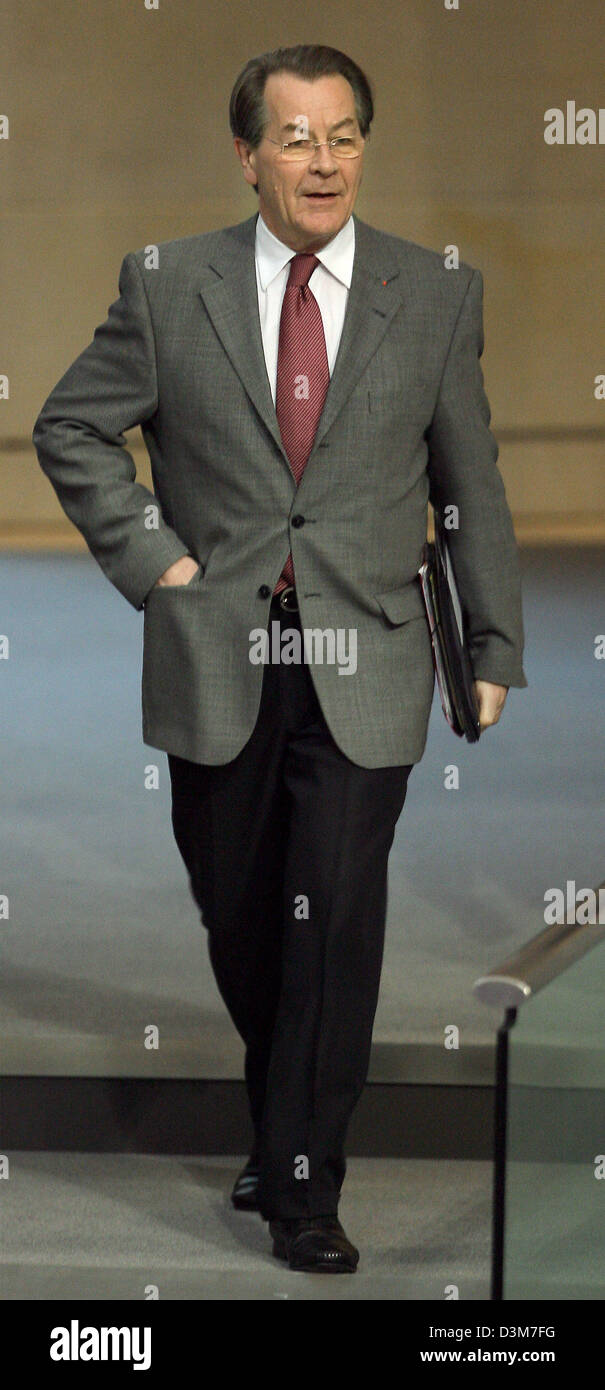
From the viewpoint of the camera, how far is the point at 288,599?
2.81 m

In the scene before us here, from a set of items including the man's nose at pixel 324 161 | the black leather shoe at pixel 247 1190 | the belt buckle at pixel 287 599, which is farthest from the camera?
the black leather shoe at pixel 247 1190

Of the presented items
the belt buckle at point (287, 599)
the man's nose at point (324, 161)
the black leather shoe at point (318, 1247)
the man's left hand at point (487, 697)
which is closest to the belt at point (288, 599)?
the belt buckle at point (287, 599)

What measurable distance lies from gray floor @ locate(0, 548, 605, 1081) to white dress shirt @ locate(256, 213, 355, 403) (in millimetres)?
1148

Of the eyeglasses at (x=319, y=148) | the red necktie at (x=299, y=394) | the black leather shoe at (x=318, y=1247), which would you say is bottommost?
the black leather shoe at (x=318, y=1247)

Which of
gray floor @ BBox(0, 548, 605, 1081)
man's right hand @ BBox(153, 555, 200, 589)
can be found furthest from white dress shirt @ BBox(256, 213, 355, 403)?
gray floor @ BBox(0, 548, 605, 1081)

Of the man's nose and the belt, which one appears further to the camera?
the belt

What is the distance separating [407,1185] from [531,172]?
8.45 metres

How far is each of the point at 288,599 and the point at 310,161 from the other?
1.95ft

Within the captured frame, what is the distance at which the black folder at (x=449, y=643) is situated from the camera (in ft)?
9.43

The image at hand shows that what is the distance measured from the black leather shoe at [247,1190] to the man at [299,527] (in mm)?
240

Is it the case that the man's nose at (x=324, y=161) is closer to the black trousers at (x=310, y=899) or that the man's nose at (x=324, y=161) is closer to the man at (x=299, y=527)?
the man at (x=299, y=527)

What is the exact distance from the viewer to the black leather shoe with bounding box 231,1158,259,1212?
3131mm

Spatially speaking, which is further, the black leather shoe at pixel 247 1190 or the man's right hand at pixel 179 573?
the black leather shoe at pixel 247 1190

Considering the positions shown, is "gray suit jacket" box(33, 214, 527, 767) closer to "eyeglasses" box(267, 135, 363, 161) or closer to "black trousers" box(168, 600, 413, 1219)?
"black trousers" box(168, 600, 413, 1219)
